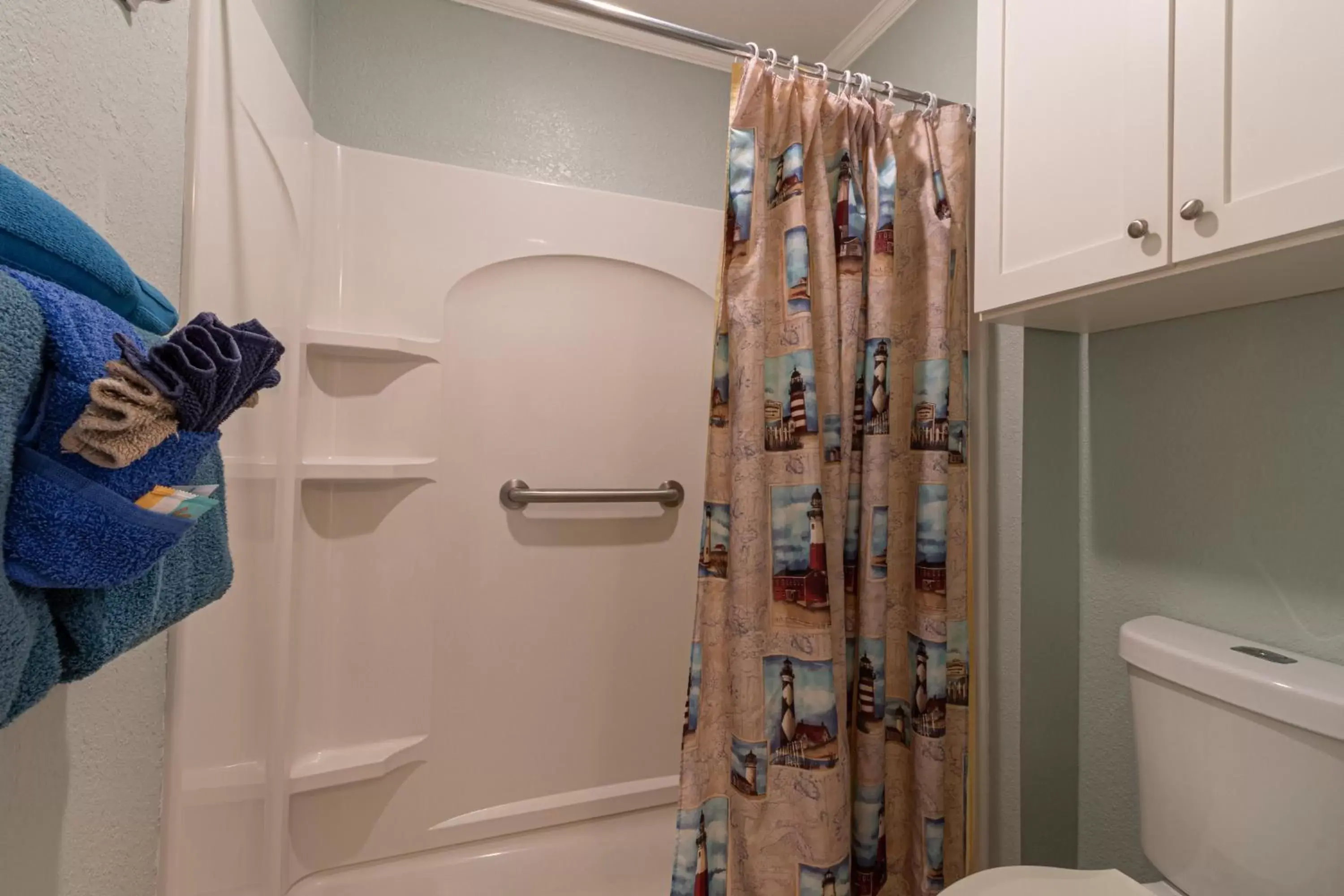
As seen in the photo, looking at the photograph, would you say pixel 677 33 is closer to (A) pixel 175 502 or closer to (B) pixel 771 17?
(B) pixel 771 17

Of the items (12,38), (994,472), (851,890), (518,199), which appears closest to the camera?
(12,38)

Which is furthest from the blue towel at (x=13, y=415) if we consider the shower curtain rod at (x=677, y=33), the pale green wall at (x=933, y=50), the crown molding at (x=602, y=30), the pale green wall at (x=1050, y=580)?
the pale green wall at (x=933, y=50)

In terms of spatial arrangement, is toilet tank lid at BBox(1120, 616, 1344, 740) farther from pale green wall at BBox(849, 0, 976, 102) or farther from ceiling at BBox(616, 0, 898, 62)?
ceiling at BBox(616, 0, 898, 62)

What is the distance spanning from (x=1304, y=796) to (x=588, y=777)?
1.46 m

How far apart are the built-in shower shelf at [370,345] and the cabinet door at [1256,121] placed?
1.44m

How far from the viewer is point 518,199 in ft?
5.13

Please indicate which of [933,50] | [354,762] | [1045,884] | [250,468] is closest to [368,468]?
[250,468]

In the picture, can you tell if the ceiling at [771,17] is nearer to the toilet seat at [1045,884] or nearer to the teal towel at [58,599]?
the teal towel at [58,599]

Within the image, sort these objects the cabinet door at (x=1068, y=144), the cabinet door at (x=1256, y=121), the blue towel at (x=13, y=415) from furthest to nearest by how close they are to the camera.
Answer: the cabinet door at (x=1068, y=144) < the cabinet door at (x=1256, y=121) < the blue towel at (x=13, y=415)

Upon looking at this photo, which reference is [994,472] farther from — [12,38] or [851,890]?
[12,38]

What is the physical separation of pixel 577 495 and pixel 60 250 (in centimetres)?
124

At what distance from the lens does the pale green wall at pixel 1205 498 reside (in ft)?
2.86

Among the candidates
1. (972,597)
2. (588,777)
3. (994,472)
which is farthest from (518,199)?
(588,777)

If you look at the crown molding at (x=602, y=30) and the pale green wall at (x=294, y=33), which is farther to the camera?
the crown molding at (x=602, y=30)
